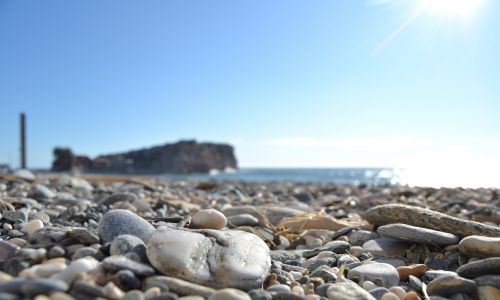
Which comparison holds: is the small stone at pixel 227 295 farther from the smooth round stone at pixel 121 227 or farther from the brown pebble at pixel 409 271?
the brown pebble at pixel 409 271

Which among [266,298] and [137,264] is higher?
[137,264]

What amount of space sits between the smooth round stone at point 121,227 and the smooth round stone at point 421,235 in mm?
1464

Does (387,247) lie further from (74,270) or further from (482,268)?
(74,270)

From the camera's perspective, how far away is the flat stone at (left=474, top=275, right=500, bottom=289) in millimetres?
1568

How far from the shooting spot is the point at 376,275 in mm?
1664

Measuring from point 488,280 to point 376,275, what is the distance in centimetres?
46

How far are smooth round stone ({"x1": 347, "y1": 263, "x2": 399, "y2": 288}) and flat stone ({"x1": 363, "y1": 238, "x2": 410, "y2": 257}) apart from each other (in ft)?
1.73

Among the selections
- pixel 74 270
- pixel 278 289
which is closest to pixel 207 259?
pixel 278 289

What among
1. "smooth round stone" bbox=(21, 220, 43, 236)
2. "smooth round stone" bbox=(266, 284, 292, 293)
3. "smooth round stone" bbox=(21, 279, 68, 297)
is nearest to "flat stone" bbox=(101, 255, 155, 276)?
"smooth round stone" bbox=(21, 279, 68, 297)

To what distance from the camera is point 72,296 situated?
107cm

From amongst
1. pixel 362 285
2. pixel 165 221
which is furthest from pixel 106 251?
pixel 362 285

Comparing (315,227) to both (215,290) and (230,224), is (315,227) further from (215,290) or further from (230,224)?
(215,290)

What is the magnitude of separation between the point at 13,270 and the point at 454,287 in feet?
5.63

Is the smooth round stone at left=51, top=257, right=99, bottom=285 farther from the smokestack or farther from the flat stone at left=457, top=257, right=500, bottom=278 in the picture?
the smokestack
